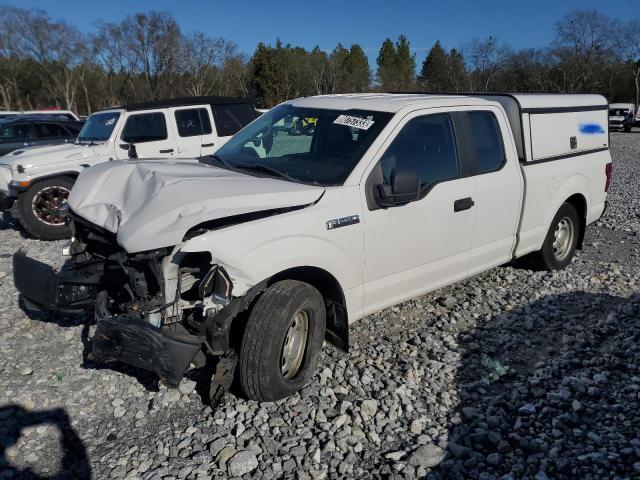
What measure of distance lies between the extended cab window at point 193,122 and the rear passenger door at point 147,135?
0.24 m

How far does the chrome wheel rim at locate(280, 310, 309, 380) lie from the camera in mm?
3533

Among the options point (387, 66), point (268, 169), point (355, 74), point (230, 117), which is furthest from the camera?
point (387, 66)

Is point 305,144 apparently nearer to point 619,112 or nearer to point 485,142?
point 485,142

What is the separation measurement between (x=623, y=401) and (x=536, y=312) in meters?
1.58

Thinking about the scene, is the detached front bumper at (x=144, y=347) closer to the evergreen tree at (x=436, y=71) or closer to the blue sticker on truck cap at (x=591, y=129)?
the blue sticker on truck cap at (x=591, y=129)

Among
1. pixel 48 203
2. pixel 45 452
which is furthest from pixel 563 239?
pixel 48 203

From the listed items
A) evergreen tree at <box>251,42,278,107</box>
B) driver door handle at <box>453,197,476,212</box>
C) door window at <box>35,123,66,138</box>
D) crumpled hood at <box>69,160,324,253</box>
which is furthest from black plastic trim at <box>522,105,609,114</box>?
evergreen tree at <box>251,42,278,107</box>

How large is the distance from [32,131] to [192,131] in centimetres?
506

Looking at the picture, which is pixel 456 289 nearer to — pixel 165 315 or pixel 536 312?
pixel 536 312

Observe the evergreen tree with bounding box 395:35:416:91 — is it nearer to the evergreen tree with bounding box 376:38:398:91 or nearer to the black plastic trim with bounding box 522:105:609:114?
the evergreen tree with bounding box 376:38:398:91

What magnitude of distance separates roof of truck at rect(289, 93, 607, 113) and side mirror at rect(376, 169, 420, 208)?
675 millimetres

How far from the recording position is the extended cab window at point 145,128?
27.7 feet

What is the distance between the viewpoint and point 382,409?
3.48 metres

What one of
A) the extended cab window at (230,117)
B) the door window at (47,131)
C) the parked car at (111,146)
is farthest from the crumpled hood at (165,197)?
the door window at (47,131)
